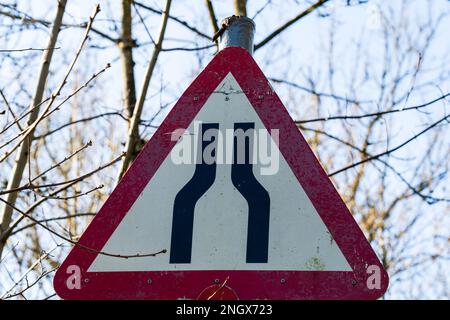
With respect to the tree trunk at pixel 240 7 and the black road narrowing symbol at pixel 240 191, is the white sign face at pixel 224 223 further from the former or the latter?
the tree trunk at pixel 240 7

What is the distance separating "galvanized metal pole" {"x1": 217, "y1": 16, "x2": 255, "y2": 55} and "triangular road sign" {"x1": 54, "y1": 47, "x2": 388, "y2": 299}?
0.17 m

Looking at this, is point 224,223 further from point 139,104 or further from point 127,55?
point 127,55

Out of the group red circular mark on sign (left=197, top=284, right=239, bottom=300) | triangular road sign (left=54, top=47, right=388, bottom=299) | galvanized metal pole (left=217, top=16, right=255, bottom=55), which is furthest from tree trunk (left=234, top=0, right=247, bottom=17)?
red circular mark on sign (left=197, top=284, right=239, bottom=300)

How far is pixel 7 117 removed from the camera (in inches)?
148

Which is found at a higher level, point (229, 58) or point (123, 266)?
point (229, 58)

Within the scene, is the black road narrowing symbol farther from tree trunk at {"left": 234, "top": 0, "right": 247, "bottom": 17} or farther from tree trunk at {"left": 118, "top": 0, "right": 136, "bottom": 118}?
tree trunk at {"left": 118, "top": 0, "right": 136, "bottom": 118}

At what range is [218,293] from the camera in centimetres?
244

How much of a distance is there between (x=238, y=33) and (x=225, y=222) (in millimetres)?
680

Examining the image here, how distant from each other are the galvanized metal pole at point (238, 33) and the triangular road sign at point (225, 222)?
17 centimetres

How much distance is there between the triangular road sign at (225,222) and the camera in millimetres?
2459

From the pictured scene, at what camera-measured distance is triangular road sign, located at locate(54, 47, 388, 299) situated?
2.46 m
